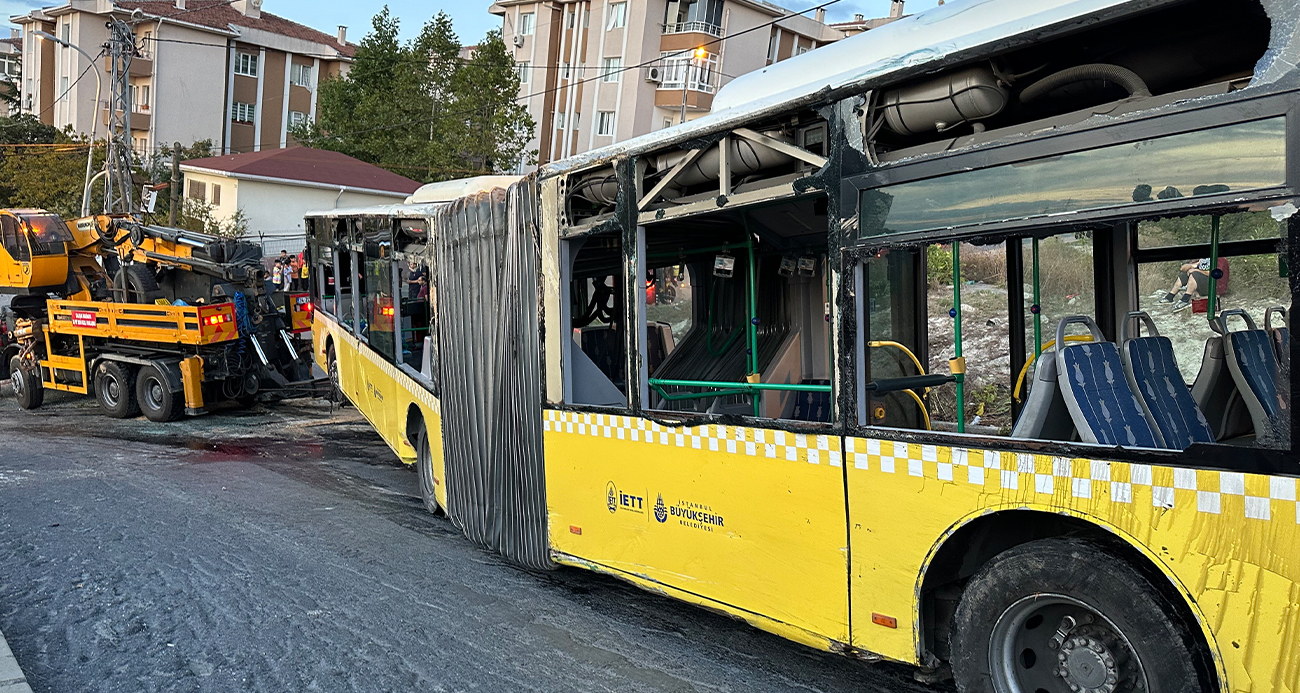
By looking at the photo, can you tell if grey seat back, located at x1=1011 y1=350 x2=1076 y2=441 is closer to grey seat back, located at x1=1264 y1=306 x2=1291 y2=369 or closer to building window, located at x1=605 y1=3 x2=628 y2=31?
grey seat back, located at x1=1264 y1=306 x2=1291 y2=369

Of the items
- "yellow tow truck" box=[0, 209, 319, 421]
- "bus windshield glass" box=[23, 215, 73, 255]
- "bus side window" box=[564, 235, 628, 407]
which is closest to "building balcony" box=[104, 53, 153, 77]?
"yellow tow truck" box=[0, 209, 319, 421]

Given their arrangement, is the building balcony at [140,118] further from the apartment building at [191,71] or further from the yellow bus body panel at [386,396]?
the yellow bus body panel at [386,396]

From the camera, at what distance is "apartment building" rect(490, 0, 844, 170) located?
123ft

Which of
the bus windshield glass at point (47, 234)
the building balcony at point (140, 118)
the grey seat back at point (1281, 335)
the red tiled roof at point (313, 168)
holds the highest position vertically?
the building balcony at point (140, 118)

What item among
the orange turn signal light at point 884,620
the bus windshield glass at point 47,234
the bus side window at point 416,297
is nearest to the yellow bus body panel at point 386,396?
the bus side window at point 416,297

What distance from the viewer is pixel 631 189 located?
4969mm

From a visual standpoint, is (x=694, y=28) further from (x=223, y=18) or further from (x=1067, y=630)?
(x=1067, y=630)

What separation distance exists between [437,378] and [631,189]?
322cm

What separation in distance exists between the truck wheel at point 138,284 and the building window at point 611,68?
26371 millimetres

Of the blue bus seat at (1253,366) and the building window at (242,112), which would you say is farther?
the building window at (242,112)

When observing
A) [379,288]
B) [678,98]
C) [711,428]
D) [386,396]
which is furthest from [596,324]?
[678,98]

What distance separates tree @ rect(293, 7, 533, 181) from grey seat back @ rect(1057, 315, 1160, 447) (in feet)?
94.5

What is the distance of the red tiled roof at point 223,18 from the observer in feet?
145

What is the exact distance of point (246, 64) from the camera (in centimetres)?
4803
